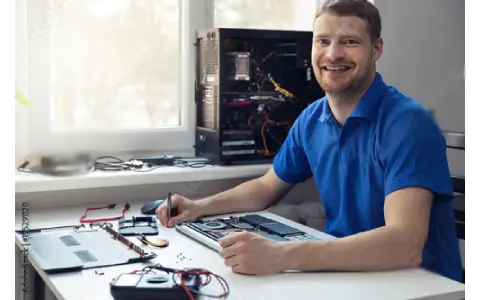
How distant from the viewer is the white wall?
97.0 inches

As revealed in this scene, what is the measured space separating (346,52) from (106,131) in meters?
0.97

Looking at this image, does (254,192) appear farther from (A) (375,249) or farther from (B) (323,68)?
(A) (375,249)

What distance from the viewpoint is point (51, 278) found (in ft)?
4.49

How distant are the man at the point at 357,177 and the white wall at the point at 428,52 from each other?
66 cm

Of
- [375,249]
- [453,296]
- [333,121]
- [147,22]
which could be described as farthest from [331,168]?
[147,22]

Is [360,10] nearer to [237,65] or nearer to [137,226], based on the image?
[237,65]

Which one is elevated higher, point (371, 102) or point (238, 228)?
point (371, 102)

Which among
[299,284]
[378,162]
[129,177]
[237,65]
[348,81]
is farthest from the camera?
[237,65]

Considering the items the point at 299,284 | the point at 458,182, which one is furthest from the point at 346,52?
the point at 299,284

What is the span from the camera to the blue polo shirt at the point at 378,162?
1572 millimetres

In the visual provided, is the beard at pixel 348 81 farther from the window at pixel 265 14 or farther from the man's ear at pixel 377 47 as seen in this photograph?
the window at pixel 265 14

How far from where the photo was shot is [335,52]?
179 centimetres

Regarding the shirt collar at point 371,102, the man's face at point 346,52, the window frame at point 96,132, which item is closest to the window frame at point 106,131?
the window frame at point 96,132

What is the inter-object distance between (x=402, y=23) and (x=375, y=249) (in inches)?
51.6
